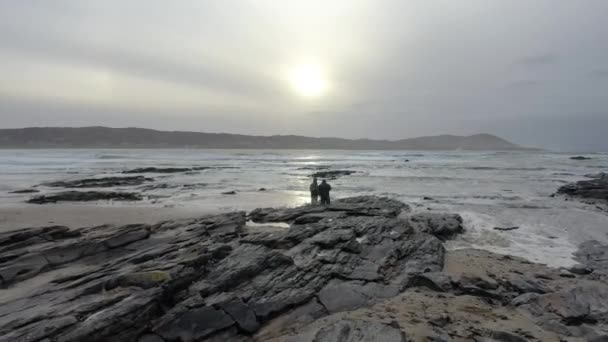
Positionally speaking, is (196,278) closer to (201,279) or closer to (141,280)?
(201,279)

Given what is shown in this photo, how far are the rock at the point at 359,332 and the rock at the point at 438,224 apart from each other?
8147 millimetres

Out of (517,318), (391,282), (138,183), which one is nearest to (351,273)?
(391,282)

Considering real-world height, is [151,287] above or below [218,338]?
above

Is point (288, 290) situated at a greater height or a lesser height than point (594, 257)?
greater

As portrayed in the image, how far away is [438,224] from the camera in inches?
569

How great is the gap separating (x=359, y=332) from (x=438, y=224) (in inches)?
386

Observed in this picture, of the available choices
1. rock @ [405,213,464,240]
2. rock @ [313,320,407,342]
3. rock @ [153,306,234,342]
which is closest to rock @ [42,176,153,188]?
rock @ [405,213,464,240]

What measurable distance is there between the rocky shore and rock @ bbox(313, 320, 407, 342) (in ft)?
0.10

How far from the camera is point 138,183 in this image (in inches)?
1331

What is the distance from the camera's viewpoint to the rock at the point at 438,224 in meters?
13.8

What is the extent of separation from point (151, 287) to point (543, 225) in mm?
16565

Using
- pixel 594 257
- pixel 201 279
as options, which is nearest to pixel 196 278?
pixel 201 279

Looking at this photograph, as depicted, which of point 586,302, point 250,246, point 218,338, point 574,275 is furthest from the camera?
point 250,246

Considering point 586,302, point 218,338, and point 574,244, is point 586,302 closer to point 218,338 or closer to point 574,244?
point 574,244
